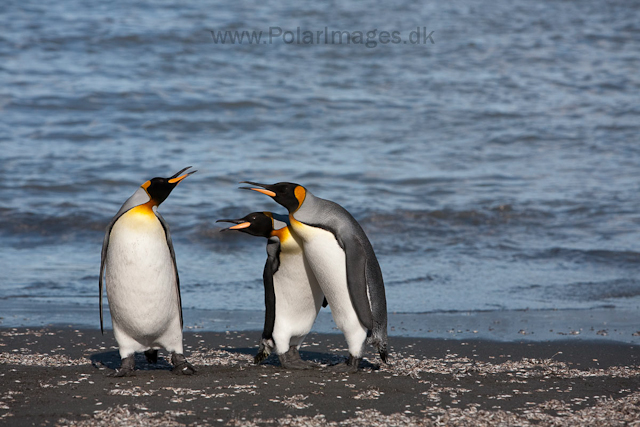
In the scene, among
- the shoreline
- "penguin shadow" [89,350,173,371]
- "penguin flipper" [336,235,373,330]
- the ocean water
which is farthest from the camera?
the ocean water

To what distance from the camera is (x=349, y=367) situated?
4.25 m

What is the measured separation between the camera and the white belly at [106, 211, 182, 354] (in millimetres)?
4066

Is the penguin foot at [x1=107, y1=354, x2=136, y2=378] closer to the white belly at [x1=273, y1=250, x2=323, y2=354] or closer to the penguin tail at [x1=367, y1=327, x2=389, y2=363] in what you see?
the white belly at [x1=273, y1=250, x2=323, y2=354]

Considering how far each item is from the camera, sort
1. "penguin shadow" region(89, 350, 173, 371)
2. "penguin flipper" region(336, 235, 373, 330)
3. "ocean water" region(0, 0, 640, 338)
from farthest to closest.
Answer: "ocean water" region(0, 0, 640, 338)
"penguin shadow" region(89, 350, 173, 371)
"penguin flipper" region(336, 235, 373, 330)

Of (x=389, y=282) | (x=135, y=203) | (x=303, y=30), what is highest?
(x=303, y=30)

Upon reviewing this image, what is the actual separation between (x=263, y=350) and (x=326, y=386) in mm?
626

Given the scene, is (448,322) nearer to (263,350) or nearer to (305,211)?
(263,350)

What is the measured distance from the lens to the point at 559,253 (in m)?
7.98

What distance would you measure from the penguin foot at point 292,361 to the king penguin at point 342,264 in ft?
0.74

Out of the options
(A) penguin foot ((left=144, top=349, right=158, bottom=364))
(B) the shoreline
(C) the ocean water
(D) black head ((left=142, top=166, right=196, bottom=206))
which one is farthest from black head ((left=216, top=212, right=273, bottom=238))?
(C) the ocean water

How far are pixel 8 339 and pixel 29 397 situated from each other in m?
1.35

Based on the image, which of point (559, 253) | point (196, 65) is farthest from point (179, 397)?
point (196, 65)

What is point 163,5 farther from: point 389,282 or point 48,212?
point 389,282

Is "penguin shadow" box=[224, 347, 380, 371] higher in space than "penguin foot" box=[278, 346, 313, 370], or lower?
lower
